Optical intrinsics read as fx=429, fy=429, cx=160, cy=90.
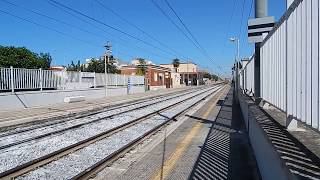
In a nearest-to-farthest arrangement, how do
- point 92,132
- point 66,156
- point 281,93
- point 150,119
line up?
1. point 281,93
2. point 66,156
3. point 92,132
4. point 150,119

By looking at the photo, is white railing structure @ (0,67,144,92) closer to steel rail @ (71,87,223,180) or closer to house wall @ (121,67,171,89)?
steel rail @ (71,87,223,180)

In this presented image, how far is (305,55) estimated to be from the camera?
4391mm

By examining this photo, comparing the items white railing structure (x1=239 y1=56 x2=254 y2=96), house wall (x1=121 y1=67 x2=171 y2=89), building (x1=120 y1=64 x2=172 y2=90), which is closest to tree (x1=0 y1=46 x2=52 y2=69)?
white railing structure (x1=239 y1=56 x2=254 y2=96)

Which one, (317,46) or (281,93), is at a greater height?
(317,46)

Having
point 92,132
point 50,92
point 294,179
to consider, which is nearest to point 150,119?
point 92,132

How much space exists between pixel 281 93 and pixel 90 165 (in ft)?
14.7

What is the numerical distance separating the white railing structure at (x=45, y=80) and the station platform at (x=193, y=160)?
16142 mm

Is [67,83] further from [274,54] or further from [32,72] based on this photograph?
[274,54]

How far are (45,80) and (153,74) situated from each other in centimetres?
5537

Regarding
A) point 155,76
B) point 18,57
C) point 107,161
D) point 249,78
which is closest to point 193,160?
point 107,161

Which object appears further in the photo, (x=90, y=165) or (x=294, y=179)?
(x=90, y=165)

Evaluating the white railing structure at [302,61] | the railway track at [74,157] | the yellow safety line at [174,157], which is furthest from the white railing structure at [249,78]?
the white railing structure at [302,61]

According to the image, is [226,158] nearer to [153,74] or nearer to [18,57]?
[18,57]

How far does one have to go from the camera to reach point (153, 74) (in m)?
86.9
